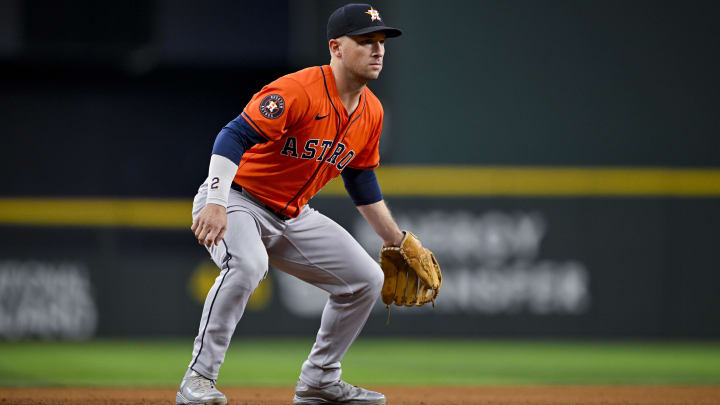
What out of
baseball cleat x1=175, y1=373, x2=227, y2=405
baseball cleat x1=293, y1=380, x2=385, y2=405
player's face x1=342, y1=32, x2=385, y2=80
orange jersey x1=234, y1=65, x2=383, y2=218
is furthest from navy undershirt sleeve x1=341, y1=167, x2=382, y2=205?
baseball cleat x1=175, y1=373, x2=227, y2=405

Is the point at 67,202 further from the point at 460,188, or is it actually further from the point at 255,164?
the point at 255,164

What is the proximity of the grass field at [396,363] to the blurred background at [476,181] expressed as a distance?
225 millimetres

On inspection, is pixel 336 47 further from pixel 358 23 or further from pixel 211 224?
pixel 211 224

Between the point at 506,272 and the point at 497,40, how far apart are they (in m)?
2.17

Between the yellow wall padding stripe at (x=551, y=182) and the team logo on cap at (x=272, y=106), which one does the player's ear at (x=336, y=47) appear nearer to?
the team logo on cap at (x=272, y=106)

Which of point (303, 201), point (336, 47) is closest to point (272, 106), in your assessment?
point (336, 47)

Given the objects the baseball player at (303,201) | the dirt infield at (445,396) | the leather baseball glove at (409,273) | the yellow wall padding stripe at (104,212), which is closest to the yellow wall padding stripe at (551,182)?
the yellow wall padding stripe at (104,212)

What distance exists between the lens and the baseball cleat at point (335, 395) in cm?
423

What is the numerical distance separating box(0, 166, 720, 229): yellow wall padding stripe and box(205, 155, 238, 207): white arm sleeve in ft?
16.2

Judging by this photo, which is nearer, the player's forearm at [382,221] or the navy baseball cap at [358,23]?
the navy baseball cap at [358,23]

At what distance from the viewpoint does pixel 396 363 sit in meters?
7.22

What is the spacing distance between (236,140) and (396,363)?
376 centimetres

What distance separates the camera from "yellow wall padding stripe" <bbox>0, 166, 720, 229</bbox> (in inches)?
342

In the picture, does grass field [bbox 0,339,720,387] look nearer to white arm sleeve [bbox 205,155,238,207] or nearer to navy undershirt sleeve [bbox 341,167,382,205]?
navy undershirt sleeve [bbox 341,167,382,205]
